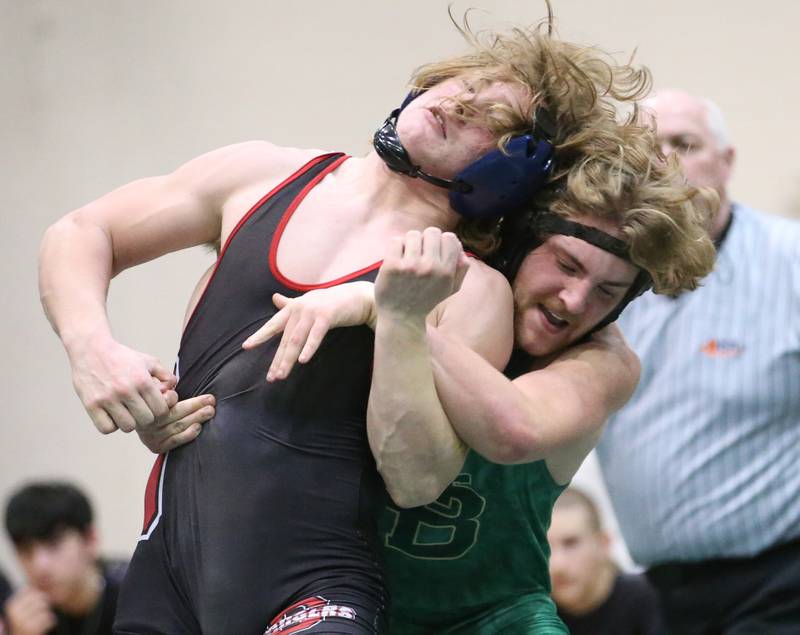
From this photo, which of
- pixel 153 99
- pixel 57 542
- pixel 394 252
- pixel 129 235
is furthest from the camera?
pixel 153 99

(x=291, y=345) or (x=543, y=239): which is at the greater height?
(x=291, y=345)

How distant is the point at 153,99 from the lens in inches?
236

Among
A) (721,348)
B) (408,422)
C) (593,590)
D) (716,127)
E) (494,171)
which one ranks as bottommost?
(593,590)

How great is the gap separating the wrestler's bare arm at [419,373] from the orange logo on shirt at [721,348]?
168cm

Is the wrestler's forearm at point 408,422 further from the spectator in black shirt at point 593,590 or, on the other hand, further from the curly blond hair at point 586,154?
the spectator in black shirt at point 593,590

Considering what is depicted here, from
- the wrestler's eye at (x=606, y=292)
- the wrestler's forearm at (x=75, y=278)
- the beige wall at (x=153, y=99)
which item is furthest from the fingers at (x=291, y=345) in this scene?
the beige wall at (x=153, y=99)

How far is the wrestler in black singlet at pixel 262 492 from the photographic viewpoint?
2.23 metres

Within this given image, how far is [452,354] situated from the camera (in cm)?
222

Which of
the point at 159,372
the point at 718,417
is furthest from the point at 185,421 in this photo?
the point at 718,417

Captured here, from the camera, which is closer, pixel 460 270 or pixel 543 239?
pixel 460 270

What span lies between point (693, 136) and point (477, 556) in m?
2.09

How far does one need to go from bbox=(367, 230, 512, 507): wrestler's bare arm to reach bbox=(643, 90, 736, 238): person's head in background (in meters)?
1.97

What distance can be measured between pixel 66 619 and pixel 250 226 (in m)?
2.43

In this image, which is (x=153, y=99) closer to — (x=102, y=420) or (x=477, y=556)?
(x=477, y=556)
